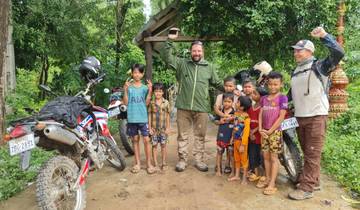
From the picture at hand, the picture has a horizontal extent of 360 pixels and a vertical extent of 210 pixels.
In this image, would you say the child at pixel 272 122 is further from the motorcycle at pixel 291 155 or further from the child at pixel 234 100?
the child at pixel 234 100

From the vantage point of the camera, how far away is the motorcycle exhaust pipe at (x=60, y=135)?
10.9ft

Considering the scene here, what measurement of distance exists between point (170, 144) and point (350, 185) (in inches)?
132

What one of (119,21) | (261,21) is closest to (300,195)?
(261,21)

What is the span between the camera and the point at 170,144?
22.2 ft

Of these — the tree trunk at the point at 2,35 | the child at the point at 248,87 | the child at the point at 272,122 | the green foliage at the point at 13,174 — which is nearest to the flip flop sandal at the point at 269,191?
the child at the point at 272,122

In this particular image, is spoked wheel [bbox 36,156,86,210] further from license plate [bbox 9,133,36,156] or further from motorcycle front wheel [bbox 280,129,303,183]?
motorcycle front wheel [bbox 280,129,303,183]

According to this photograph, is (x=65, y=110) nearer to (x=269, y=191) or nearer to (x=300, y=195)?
(x=269, y=191)

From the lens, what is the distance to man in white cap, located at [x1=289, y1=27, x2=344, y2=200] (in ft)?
12.6

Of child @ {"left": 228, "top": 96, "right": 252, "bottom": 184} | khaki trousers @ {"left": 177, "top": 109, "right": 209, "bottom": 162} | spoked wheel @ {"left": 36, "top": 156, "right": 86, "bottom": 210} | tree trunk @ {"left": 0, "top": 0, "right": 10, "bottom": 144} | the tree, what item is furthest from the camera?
the tree

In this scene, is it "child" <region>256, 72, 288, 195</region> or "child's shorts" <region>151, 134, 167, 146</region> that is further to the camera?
"child's shorts" <region>151, 134, 167, 146</region>

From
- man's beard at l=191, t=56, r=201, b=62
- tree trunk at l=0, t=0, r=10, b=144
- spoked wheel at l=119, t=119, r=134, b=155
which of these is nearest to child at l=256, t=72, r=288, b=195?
man's beard at l=191, t=56, r=201, b=62

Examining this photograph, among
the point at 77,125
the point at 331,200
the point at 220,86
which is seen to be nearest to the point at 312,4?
the point at 220,86

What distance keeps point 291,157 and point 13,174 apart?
3589 mm

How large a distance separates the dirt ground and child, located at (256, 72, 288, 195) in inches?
11.8
